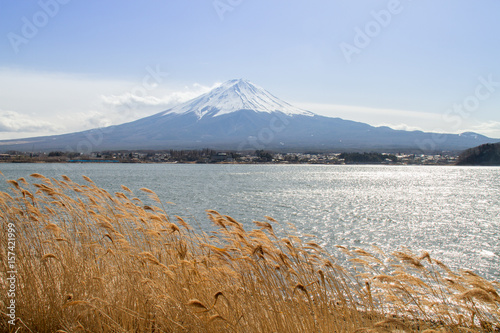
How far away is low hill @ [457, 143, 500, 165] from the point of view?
14650 centimetres

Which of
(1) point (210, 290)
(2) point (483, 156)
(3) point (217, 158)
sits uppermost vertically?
(1) point (210, 290)

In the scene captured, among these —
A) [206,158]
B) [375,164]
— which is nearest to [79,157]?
[206,158]

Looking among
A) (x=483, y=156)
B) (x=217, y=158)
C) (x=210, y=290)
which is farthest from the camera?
(x=217, y=158)

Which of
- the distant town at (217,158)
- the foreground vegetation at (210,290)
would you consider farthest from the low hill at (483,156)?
the foreground vegetation at (210,290)

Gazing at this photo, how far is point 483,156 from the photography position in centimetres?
14938

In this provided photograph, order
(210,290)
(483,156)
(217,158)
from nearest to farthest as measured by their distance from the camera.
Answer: (210,290) < (483,156) < (217,158)

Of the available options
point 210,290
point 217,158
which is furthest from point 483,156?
point 210,290

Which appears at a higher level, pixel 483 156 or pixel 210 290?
pixel 210 290

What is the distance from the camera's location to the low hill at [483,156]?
14650cm

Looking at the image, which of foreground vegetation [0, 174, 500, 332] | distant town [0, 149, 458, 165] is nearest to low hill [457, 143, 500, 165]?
distant town [0, 149, 458, 165]

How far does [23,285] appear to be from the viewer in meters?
4.60

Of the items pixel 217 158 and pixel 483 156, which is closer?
pixel 483 156

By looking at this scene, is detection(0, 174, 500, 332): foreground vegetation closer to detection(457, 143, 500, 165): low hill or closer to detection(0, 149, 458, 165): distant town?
detection(0, 149, 458, 165): distant town

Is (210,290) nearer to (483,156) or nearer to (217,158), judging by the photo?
(217,158)
